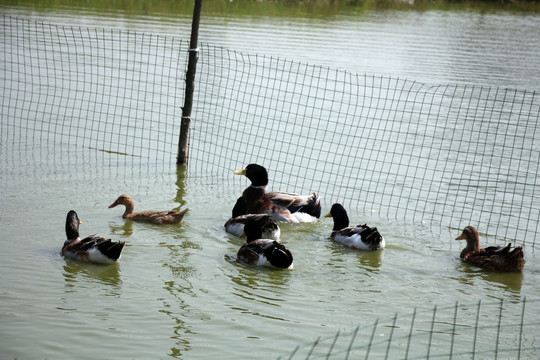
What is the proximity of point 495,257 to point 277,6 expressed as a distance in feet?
109

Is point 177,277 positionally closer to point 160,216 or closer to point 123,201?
point 160,216

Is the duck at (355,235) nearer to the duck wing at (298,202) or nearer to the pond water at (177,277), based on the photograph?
the pond water at (177,277)

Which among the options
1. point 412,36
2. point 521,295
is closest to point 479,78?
point 412,36

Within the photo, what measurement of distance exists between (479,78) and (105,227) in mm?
16492

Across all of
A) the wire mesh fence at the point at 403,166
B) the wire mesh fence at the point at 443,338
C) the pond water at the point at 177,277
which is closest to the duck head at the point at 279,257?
the pond water at the point at 177,277

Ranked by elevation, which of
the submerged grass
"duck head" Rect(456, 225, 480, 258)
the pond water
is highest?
the submerged grass

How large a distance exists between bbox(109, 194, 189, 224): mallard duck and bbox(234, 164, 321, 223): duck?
115 centimetres

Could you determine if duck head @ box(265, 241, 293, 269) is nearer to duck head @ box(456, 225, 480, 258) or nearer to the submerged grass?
duck head @ box(456, 225, 480, 258)

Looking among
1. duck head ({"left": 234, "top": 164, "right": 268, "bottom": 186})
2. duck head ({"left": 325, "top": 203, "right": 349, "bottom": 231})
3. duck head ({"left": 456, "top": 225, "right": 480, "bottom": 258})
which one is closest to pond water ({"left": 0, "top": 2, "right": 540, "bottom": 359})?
duck head ({"left": 456, "top": 225, "right": 480, "bottom": 258})

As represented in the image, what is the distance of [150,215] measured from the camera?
404 inches

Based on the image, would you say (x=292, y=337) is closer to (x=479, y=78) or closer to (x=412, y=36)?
(x=479, y=78)

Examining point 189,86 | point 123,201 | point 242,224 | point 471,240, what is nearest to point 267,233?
point 242,224

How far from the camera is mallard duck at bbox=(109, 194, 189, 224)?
33.3 ft

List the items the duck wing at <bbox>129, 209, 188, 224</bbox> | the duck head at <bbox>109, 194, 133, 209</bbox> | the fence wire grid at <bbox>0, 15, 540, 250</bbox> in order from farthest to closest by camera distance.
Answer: the fence wire grid at <bbox>0, 15, 540, 250</bbox> → the duck head at <bbox>109, 194, 133, 209</bbox> → the duck wing at <bbox>129, 209, 188, 224</bbox>
